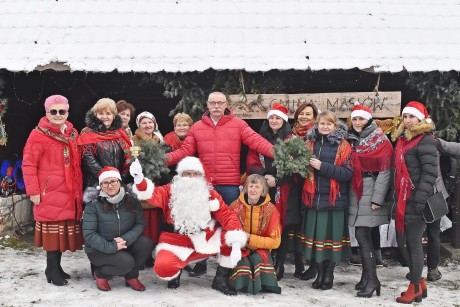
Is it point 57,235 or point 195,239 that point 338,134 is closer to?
point 195,239

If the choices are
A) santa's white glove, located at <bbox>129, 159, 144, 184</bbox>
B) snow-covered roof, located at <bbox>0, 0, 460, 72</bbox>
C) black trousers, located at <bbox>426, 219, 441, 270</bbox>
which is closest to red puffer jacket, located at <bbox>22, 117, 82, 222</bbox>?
santa's white glove, located at <bbox>129, 159, 144, 184</bbox>

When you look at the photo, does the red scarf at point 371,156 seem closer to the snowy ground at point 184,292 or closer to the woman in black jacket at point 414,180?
the woman in black jacket at point 414,180

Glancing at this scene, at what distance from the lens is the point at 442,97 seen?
703 centimetres

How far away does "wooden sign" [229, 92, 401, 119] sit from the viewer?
704 cm

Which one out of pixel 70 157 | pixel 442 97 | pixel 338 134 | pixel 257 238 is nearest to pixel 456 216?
pixel 442 97

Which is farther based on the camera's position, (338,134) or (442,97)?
(442,97)

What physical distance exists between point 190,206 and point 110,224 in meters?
0.82

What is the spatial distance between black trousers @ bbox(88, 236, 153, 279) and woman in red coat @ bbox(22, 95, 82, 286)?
1.32 feet

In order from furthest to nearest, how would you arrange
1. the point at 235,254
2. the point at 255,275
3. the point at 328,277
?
the point at 328,277
the point at 255,275
the point at 235,254

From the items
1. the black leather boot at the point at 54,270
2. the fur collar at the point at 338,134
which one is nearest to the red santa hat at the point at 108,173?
the black leather boot at the point at 54,270

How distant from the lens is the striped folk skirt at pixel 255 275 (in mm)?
5379

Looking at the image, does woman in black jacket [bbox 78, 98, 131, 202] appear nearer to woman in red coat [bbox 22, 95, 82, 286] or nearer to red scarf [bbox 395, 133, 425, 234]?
woman in red coat [bbox 22, 95, 82, 286]

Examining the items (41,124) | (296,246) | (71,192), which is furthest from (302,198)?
(41,124)

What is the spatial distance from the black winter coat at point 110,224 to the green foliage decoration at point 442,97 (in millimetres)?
4077
